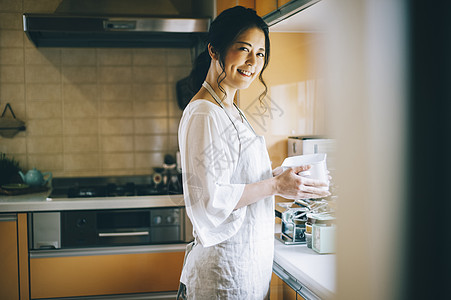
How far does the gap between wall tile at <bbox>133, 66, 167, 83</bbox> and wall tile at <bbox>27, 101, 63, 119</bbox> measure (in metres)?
0.50

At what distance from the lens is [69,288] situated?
199 cm

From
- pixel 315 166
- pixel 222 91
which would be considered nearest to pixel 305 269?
pixel 315 166

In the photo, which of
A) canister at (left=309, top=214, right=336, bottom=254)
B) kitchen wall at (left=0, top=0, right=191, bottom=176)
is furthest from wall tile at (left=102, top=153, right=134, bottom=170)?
canister at (left=309, top=214, right=336, bottom=254)

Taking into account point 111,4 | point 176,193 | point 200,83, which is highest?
point 111,4

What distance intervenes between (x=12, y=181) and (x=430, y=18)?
2487mm

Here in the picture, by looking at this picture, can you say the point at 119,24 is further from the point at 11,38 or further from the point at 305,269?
the point at 305,269

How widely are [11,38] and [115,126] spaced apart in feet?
2.54

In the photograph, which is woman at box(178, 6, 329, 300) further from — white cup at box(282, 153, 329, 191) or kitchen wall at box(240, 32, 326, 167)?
kitchen wall at box(240, 32, 326, 167)

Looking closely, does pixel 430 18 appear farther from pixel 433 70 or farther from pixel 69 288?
pixel 69 288

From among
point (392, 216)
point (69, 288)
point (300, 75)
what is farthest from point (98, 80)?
point (392, 216)

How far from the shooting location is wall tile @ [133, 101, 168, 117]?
8.44ft

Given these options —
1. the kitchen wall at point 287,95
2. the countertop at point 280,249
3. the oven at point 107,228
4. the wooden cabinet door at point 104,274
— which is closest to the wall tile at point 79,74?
the countertop at point 280,249

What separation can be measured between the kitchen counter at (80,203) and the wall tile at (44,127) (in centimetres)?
51

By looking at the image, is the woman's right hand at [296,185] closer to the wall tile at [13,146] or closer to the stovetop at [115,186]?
the stovetop at [115,186]
